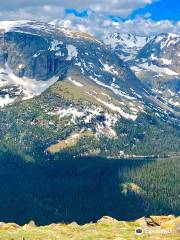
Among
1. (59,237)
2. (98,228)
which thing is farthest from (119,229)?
(59,237)

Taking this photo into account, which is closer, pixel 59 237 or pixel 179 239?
pixel 179 239

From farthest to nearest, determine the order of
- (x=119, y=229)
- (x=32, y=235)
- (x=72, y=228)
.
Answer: (x=72, y=228)
(x=119, y=229)
(x=32, y=235)

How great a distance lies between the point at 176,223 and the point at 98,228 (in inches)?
655

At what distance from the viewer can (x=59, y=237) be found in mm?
94312

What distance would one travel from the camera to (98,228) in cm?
10669

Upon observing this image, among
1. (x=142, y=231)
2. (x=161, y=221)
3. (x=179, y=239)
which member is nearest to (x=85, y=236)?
(x=142, y=231)

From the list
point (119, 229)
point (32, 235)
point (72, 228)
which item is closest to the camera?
point (32, 235)

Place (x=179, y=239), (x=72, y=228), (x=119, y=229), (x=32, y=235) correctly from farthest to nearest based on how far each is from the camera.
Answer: (x=72, y=228), (x=119, y=229), (x=32, y=235), (x=179, y=239)

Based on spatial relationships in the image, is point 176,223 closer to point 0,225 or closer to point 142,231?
point 142,231

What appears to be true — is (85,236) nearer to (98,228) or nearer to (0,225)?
(98,228)

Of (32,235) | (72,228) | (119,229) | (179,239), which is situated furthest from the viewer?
(72,228)

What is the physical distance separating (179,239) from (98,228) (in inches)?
951

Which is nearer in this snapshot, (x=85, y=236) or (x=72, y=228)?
(x=85, y=236)

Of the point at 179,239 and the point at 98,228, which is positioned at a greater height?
the point at 179,239
